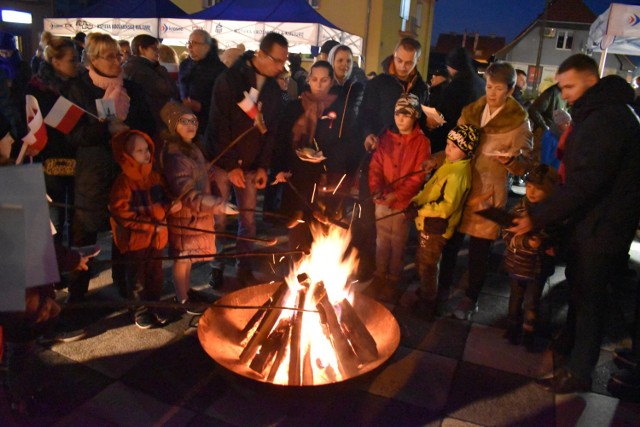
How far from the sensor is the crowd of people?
3.08m

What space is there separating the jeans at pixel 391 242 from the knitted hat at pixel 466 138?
2.88ft

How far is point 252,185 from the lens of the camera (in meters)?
4.63

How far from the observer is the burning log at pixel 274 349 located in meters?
2.79

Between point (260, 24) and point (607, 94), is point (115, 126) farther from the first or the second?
point (260, 24)

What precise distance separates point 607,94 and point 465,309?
2.10 m

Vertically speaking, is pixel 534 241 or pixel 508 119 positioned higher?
pixel 508 119

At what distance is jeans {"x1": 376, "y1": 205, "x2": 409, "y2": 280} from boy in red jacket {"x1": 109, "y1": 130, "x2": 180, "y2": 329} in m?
1.90

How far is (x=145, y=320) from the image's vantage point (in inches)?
152

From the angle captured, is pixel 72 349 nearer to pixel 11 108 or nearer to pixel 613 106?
pixel 11 108

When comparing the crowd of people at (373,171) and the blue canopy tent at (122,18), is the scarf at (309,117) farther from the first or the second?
the blue canopy tent at (122,18)

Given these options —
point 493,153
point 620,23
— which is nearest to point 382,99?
point 493,153

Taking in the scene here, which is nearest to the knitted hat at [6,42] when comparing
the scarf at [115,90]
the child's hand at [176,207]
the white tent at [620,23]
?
the scarf at [115,90]

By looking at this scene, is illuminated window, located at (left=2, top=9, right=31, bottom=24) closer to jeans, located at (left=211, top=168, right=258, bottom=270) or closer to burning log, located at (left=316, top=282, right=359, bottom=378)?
jeans, located at (left=211, top=168, right=258, bottom=270)

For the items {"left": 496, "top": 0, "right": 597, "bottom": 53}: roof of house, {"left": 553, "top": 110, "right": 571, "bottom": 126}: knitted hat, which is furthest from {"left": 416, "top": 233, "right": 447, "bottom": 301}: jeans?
{"left": 496, "top": 0, "right": 597, "bottom": 53}: roof of house
